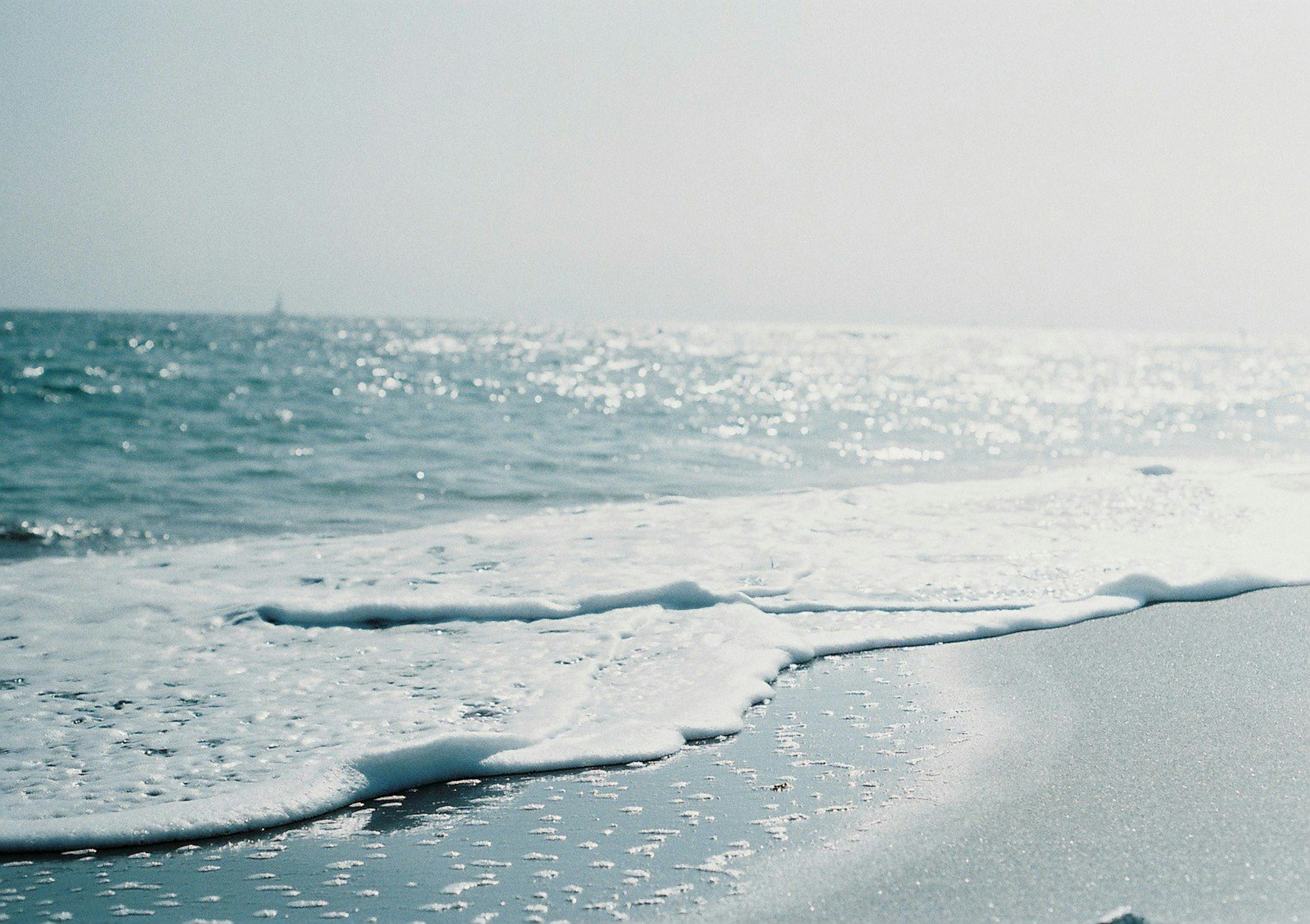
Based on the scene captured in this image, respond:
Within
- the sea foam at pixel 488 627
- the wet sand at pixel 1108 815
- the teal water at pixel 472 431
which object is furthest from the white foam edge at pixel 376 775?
the teal water at pixel 472 431

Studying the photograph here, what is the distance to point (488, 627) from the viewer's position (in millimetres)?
5703

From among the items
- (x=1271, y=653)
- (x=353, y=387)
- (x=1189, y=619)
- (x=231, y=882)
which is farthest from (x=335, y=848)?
(x=353, y=387)

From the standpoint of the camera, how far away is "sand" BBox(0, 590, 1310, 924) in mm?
2662

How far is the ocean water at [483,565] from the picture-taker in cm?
389

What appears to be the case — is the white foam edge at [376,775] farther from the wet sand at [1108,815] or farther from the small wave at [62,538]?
the small wave at [62,538]

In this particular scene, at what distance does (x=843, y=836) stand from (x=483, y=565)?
15.1 ft

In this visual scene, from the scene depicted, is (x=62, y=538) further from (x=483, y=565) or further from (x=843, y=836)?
(x=843, y=836)

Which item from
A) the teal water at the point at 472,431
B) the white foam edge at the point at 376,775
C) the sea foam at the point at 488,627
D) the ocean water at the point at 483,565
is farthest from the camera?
the teal water at the point at 472,431

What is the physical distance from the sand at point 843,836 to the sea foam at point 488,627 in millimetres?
272

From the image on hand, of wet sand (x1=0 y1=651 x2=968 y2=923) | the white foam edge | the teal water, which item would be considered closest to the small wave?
the teal water

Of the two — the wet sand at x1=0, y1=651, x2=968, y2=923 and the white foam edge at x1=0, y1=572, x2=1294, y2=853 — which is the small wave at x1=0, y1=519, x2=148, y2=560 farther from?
the wet sand at x1=0, y1=651, x2=968, y2=923

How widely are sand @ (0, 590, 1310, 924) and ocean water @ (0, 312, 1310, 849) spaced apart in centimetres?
28

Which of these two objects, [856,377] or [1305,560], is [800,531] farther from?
[856,377]

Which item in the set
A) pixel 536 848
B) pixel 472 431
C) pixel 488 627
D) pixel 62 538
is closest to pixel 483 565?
pixel 488 627
